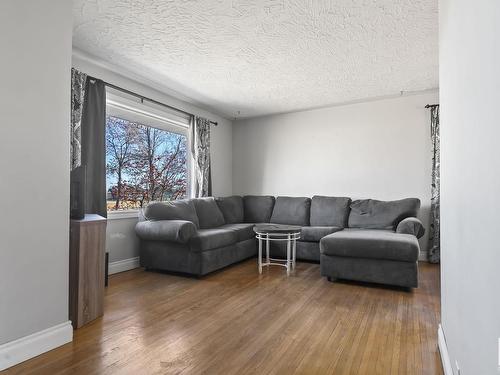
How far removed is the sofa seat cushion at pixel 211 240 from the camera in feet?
10.8

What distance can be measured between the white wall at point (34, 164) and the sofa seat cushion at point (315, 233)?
295cm

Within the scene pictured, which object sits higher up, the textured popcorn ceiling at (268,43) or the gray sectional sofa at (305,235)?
the textured popcorn ceiling at (268,43)

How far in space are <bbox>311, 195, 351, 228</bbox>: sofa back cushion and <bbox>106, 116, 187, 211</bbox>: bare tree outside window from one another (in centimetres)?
210

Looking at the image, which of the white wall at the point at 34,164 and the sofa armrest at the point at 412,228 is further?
the sofa armrest at the point at 412,228

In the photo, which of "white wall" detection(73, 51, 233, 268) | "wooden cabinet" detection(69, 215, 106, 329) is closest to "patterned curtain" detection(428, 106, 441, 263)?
"white wall" detection(73, 51, 233, 268)

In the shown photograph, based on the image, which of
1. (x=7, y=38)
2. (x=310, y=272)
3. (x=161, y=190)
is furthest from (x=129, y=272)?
(x=7, y=38)

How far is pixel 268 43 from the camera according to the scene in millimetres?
2857

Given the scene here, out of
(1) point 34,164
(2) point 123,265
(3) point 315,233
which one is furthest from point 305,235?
(1) point 34,164

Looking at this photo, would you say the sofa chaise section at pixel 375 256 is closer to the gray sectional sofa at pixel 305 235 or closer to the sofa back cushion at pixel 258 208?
the gray sectional sofa at pixel 305 235

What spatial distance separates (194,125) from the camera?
15.8 feet

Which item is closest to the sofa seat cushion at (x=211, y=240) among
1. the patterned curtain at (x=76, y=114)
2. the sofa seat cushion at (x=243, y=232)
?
the sofa seat cushion at (x=243, y=232)

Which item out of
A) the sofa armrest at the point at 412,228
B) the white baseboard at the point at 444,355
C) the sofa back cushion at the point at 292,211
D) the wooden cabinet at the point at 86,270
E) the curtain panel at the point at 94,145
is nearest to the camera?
the white baseboard at the point at 444,355

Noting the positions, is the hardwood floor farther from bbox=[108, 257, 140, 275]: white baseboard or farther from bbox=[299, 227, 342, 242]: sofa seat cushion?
bbox=[299, 227, 342, 242]: sofa seat cushion

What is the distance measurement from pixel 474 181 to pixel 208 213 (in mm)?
3673
